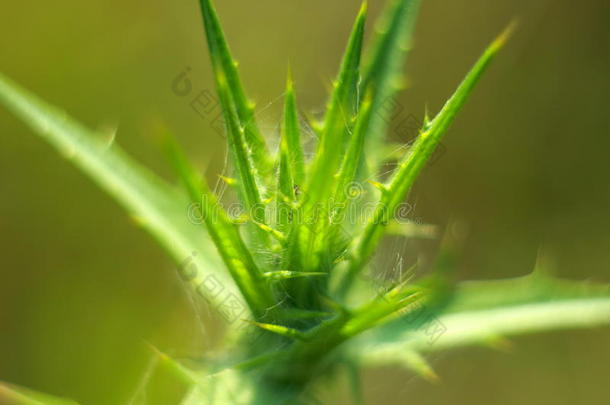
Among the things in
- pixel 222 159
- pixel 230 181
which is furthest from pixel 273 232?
pixel 222 159

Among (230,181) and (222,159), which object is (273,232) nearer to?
(230,181)

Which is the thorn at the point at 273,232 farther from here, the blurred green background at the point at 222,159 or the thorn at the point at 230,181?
the blurred green background at the point at 222,159

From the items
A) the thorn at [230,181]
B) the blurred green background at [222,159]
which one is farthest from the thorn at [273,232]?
the blurred green background at [222,159]

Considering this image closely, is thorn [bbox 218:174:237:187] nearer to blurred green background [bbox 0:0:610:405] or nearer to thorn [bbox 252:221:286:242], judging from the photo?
thorn [bbox 252:221:286:242]

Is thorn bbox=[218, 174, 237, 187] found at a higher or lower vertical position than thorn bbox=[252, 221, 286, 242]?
higher

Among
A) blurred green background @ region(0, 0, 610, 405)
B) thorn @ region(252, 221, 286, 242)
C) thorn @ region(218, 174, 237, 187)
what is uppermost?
thorn @ region(218, 174, 237, 187)

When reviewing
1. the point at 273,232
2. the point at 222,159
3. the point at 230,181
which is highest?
the point at 230,181

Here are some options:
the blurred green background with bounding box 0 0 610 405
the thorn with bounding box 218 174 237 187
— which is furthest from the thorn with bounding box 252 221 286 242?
the blurred green background with bounding box 0 0 610 405

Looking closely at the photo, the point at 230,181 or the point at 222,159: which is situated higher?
the point at 230,181
